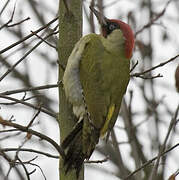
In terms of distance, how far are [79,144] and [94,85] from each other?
1.62 ft

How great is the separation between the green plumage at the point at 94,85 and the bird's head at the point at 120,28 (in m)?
0.03

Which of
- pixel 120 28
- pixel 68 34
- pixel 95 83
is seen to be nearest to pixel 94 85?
pixel 95 83

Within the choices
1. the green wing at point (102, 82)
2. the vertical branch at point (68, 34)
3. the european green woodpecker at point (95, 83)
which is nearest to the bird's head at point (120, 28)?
the european green woodpecker at point (95, 83)

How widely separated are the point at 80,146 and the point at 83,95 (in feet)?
1.39

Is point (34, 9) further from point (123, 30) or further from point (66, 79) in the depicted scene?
point (66, 79)

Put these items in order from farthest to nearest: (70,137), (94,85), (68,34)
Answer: (94,85)
(68,34)
(70,137)

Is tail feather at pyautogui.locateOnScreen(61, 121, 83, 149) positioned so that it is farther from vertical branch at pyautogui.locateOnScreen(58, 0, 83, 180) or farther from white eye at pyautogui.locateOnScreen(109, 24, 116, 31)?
white eye at pyautogui.locateOnScreen(109, 24, 116, 31)

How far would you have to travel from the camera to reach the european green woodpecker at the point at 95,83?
313 centimetres

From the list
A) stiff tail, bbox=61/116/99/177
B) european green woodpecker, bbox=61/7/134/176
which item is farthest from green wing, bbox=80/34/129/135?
stiff tail, bbox=61/116/99/177

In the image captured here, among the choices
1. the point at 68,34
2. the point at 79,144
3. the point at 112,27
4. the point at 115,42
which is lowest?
the point at 79,144

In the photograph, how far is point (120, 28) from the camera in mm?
3811

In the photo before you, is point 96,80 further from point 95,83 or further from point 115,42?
point 115,42

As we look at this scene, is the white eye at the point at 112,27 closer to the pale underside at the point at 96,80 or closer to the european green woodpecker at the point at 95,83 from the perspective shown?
the european green woodpecker at the point at 95,83

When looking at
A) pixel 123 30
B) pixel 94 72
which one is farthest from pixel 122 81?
pixel 123 30
